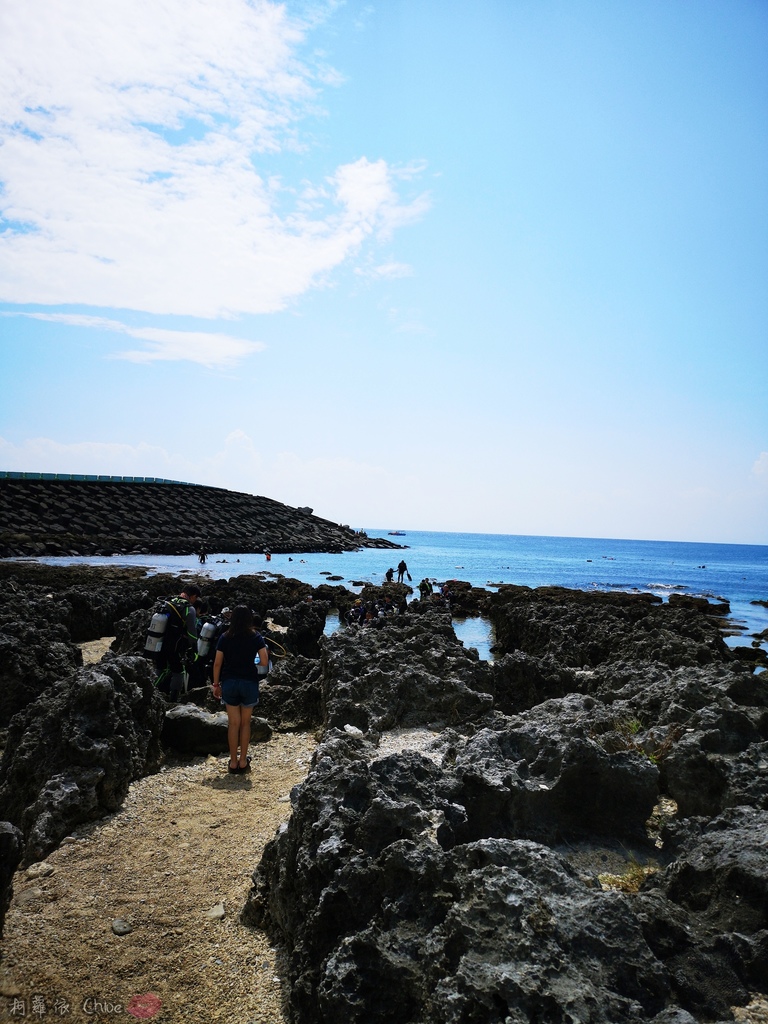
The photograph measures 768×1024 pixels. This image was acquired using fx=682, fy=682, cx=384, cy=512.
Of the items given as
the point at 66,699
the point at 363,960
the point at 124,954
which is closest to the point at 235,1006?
the point at 124,954

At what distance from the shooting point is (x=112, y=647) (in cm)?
1523

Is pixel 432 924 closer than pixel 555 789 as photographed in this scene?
Yes

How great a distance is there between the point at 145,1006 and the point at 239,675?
3.92 m

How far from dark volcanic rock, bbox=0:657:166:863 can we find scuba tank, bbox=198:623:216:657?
2.15 m

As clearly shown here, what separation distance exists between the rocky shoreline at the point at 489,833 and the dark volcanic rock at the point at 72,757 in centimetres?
2

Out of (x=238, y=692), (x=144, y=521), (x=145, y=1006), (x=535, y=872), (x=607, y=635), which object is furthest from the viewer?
(x=144, y=521)

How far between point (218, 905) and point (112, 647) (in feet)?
38.4

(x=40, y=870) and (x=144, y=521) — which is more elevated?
(x=144, y=521)

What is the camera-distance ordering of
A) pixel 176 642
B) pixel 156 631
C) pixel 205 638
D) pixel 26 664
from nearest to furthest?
1. pixel 156 631
2. pixel 205 638
3. pixel 176 642
4. pixel 26 664

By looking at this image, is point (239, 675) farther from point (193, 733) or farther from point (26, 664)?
point (26, 664)

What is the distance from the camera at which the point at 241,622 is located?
745 cm

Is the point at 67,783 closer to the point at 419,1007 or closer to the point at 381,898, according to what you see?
the point at 381,898

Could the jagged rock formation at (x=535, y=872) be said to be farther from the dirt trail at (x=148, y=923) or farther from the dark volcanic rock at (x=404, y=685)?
the dark volcanic rock at (x=404, y=685)

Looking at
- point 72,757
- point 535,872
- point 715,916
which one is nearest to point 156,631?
point 72,757
